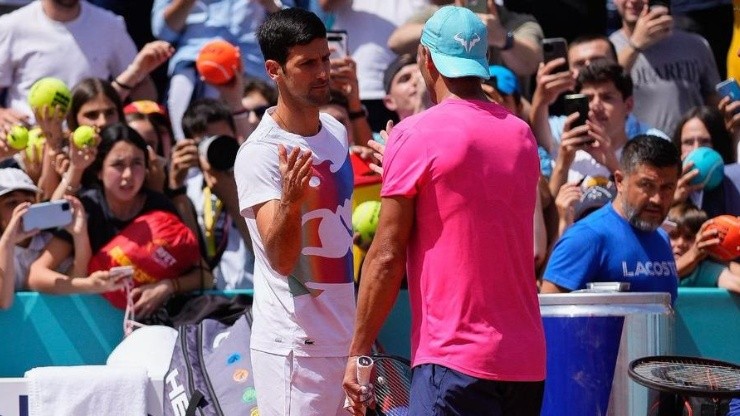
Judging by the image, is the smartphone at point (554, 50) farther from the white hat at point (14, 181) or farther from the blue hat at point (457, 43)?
the blue hat at point (457, 43)

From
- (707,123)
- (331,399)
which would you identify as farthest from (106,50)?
(331,399)

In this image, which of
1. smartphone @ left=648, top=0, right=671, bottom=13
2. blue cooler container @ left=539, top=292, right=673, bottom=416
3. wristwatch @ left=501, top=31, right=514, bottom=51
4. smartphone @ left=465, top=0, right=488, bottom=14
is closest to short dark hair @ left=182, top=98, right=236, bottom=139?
smartphone @ left=465, top=0, right=488, bottom=14

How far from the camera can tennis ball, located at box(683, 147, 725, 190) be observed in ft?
22.8

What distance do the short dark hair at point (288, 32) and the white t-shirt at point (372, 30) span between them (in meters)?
3.58

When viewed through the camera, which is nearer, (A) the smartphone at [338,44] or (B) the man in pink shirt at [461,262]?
(B) the man in pink shirt at [461,262]

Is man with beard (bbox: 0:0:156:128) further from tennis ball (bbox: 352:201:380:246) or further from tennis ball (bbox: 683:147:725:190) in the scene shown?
tennis ball (bbox: 683:147:725:190)

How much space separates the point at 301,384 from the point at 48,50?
424 centimetres

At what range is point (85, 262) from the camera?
636 centimetres

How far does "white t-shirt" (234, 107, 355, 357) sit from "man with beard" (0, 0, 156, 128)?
139 inches

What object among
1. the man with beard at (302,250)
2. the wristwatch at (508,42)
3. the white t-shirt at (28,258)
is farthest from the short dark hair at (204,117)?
the man with beard at (302,250)

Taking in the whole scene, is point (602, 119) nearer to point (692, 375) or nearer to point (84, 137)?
point (84, 137)

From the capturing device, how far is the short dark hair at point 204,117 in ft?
24.6

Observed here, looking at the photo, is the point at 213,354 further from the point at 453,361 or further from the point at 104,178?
the point at 453,361

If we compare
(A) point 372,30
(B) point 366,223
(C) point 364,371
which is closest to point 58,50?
(A) point 372,30
